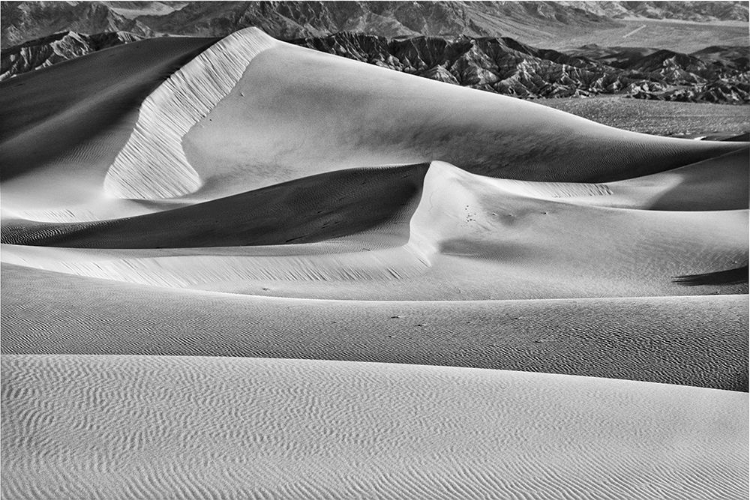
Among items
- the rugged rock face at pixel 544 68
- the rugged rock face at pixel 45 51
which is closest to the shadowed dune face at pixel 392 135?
the rugged rock face at pixel 544 68

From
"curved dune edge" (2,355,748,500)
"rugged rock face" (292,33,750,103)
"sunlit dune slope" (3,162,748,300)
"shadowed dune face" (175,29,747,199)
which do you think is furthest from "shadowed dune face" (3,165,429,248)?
"rugged rock face" (292,33,750,103)

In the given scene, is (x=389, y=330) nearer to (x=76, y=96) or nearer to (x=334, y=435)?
(x=334, y=435)

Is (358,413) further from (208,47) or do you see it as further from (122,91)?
(208,47)

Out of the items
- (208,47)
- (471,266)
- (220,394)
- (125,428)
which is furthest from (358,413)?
(208,47)

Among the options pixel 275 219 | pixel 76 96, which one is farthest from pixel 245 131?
pixel 275 219

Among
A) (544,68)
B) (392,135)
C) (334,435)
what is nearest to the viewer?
(334,435)

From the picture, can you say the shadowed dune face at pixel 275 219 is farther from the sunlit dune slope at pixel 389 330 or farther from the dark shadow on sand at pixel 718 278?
the sunlit dune slope at pixel 389 330

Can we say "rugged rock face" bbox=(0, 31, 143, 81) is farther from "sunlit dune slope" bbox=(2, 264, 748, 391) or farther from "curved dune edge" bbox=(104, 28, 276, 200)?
"sunlit dune slope" bbox=(2, 264, 748, 391)
